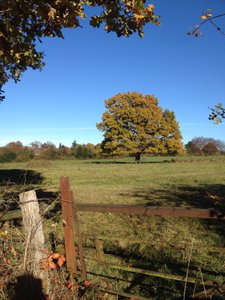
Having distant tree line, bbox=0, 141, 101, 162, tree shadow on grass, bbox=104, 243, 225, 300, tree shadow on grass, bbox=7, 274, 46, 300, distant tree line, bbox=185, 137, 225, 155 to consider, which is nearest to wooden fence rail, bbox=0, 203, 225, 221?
tree shadow on grass, bbox=104, 243, 225, 300

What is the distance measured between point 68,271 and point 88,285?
0.33 metres

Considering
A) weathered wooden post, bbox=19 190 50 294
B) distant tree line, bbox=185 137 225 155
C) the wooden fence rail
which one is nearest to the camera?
the wooden fence rail

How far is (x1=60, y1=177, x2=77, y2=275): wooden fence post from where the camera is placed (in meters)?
4.50

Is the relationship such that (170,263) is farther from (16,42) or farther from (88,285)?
(16,42)

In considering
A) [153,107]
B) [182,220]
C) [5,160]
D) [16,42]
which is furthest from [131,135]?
[16,42]

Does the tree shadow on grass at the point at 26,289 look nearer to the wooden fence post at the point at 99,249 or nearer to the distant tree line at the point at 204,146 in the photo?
the wooden fence post at the point at 99,249

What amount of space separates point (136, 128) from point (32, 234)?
49.8m

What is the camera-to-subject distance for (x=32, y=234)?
4.56 m

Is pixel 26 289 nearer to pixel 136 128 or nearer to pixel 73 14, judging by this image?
pixel 73 14

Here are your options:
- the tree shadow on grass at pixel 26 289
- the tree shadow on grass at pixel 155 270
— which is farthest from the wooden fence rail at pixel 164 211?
the tree shadow on grass at pixel 26 289

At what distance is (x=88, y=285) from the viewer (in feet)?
14.5

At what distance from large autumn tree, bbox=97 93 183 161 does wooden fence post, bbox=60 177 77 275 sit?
47.6 metres

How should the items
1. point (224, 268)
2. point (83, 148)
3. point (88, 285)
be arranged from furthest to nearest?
1. point (83, 148)
2. point (224, 268)
3. point (88, 285)

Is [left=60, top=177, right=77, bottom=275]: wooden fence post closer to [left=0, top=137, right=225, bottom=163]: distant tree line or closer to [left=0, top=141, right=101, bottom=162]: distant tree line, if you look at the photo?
[left=0, top=137, right=225, bottom=163]: distant tree line
